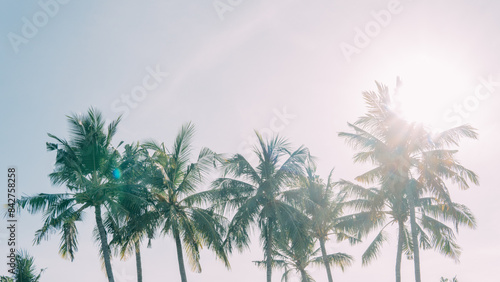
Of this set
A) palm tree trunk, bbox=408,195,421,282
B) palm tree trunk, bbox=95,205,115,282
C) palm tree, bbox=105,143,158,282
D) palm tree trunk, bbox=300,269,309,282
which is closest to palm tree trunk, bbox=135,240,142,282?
palm tree, bbox=105,143,158,282

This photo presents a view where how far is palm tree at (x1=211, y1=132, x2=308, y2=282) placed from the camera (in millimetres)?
23656

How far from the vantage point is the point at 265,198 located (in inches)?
960

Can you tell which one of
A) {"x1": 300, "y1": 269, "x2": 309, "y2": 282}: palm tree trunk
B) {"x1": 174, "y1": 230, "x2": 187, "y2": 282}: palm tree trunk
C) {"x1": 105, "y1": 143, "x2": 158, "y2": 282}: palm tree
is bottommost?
{"x1": 300, "y1": 269, "x2": 309, "y2": 282}: palm tree trunk

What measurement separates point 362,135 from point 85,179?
15684mm

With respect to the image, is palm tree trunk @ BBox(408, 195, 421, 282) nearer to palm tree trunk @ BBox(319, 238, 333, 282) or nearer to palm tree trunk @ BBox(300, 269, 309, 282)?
palm tree trunk @ BBox(319, 238, 333, 282)

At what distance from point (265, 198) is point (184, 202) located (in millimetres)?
4636

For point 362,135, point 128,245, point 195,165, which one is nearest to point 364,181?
point 362,135

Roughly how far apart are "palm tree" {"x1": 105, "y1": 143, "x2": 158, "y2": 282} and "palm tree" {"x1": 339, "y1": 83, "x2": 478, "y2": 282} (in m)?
12.1

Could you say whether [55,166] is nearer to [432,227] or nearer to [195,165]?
[195,165]

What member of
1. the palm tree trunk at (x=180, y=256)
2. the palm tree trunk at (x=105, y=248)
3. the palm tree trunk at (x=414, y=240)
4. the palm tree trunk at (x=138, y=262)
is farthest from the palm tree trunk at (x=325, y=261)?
the palm tree trunk at (x=105, y=248)

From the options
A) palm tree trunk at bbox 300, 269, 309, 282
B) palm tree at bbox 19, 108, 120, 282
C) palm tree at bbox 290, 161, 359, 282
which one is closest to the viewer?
palm tree at bbox 19, 108, 120, 282

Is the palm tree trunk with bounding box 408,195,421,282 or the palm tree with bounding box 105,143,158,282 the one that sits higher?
the palm tree with bounding box 105,143,158,282

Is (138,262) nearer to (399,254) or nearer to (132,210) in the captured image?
(132,210)

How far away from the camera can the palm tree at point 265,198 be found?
77.6 feet
